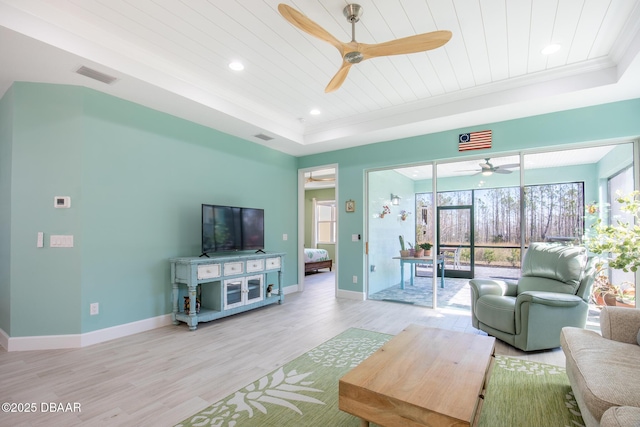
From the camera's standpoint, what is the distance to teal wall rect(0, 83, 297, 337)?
10.7 ft

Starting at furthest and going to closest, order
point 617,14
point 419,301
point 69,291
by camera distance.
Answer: point 419,301 → point 69,291 → point 617,14

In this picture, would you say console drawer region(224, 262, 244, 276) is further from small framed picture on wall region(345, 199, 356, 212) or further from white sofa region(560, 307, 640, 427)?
white sofa region(560, 307, 640, 427)

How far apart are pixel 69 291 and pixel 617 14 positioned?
5669mm

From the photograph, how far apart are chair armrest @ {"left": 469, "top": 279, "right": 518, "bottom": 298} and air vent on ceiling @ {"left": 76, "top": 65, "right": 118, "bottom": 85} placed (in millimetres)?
4514

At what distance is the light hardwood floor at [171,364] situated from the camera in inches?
86.0

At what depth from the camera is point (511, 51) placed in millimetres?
3117

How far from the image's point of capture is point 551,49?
3.07 meters

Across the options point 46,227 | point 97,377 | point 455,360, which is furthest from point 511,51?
point 46,227

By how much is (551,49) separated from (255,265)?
4309 millimetres

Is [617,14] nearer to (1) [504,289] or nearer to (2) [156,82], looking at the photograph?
(1) [504,289]

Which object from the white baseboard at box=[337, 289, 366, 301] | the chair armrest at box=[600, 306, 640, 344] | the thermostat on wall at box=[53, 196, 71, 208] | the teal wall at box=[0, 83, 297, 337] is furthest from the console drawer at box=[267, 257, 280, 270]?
the chair armrest at box=[600, 306, 640, 344]

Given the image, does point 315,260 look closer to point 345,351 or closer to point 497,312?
point 345,351

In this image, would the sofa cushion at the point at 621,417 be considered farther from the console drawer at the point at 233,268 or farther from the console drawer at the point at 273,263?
the console drawer at the point at 273,263

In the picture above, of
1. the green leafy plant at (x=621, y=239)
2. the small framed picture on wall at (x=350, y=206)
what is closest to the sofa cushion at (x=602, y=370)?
the green leafy plant at (x=621, y=239)
